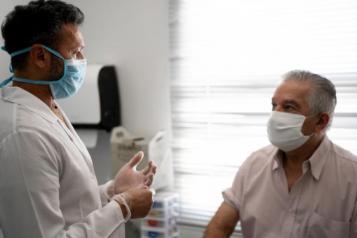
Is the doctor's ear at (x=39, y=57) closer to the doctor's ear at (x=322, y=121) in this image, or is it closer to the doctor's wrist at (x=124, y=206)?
the doctor's wrist at (x=124, y=206)

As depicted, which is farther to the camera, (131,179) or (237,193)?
(237,193)

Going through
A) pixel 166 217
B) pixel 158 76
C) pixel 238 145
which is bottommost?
pixel 166 217

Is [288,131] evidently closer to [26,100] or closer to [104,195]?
[104,195]

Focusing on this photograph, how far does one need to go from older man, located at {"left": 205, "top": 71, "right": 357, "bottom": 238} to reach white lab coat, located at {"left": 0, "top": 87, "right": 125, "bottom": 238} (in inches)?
27.1

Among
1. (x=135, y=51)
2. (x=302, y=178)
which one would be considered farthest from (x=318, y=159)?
(x=135, y=51)

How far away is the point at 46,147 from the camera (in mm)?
1032

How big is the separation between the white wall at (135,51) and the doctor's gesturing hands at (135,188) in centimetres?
105

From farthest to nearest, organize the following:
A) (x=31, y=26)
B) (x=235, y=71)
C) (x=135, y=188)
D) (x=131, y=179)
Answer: (x=235, y=71), (x=131, y=179), (x=135, y=188), (x=31, y=26)

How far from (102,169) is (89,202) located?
5.07 feet

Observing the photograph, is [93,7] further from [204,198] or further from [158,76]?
[204,198]

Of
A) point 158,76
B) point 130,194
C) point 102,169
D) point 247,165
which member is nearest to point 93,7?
point 158,76

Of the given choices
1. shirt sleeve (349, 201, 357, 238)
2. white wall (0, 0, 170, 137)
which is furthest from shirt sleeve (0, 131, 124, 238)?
white wall (0, 0, 170, 137)

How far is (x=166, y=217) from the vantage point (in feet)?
7.54

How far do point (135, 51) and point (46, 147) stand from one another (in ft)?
5.20
